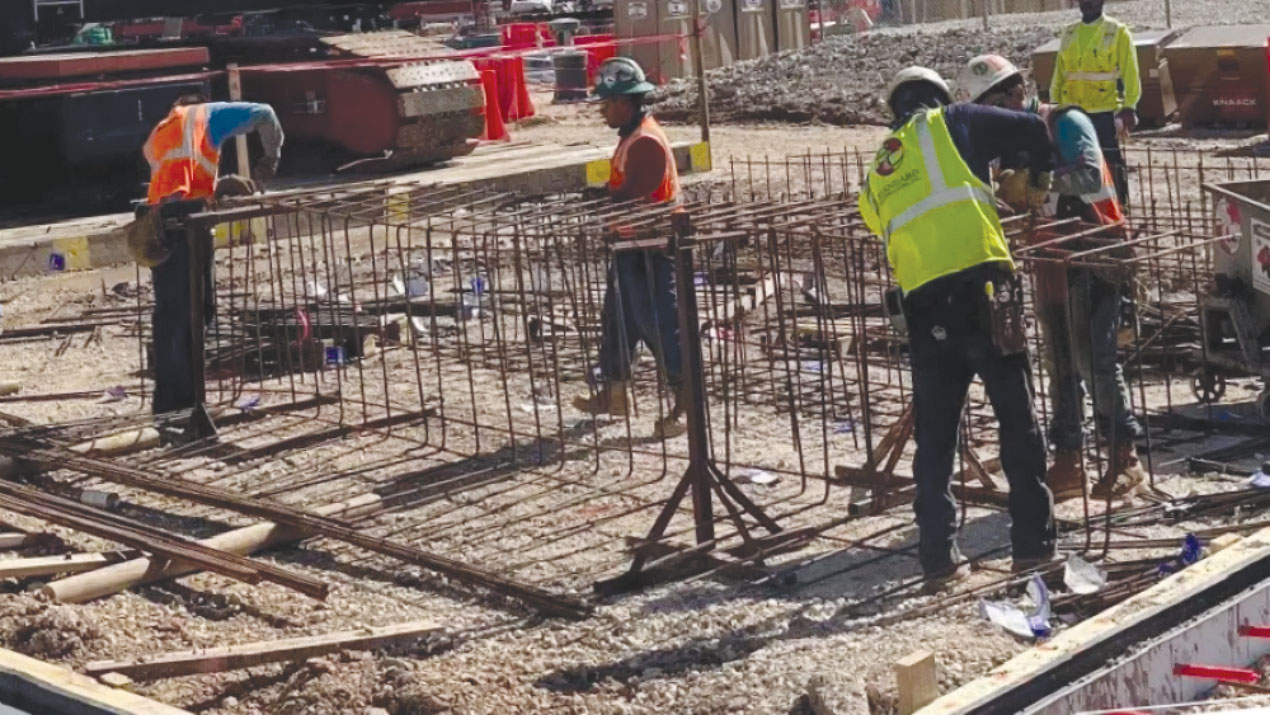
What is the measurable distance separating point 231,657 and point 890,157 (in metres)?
2.85

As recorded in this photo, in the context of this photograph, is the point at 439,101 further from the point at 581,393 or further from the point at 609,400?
the point at 609,400

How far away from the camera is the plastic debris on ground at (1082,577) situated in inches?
278

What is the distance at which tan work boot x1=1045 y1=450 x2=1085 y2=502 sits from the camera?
846cm

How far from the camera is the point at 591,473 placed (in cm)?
973

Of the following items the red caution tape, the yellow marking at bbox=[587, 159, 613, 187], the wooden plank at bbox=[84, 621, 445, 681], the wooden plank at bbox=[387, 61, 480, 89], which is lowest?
the red caution tape

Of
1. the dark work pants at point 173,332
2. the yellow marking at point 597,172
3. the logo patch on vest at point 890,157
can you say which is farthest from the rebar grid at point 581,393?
the yellow marking at point 597,172

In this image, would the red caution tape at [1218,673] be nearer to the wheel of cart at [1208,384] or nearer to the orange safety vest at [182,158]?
the wheel of cart at [1208,384]

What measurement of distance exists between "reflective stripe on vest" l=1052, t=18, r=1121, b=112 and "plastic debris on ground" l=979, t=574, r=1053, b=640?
675 cm

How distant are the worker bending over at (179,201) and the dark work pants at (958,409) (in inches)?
198

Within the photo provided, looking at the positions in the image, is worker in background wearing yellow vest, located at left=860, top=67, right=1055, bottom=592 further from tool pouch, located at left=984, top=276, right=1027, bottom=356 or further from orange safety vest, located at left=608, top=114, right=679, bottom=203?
orange safety vest, located at left=608, top=114, right=679, bottom=203

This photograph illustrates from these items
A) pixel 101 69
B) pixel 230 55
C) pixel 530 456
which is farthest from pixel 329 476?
pixel 230 55

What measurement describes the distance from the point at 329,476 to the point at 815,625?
3.58 metres

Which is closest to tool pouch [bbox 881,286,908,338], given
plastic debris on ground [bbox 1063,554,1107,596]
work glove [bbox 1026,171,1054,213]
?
work glove [bbox 1026,171,1054,213]

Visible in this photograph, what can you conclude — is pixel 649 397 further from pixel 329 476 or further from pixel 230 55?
pixel 230 55
